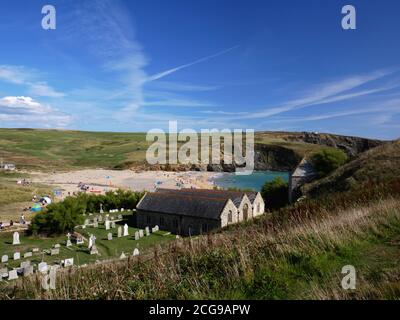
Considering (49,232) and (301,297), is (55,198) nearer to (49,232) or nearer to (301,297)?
(49,232)

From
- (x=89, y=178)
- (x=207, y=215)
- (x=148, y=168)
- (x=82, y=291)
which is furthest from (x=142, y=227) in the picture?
(x=148, y=168)

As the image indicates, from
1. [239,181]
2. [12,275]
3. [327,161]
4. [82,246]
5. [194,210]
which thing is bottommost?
[82,246]

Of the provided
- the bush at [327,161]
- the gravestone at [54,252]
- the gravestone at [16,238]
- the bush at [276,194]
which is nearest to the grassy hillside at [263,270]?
the gravestone at [54,252]

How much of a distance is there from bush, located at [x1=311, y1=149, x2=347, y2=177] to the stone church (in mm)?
11207

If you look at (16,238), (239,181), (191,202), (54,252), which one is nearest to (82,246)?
(54,252)

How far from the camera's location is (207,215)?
129 feet

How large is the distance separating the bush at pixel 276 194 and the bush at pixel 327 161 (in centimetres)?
689

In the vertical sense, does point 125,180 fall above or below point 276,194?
above

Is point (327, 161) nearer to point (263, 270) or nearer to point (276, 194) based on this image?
point (276, 194)

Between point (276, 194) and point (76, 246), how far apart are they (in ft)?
113

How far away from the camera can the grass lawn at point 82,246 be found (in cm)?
2842

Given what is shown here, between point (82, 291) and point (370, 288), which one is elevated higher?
point (370, 288)

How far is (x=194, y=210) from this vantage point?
133 feet
